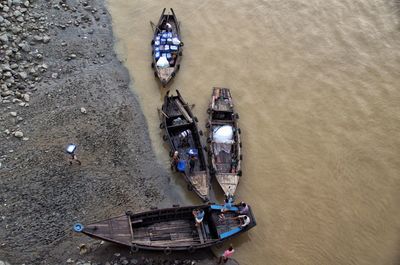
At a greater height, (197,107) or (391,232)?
(197,107)

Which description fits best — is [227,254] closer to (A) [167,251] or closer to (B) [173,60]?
(A) [167,251]

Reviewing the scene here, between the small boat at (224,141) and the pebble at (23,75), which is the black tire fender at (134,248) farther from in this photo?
the pebble at (23,75)

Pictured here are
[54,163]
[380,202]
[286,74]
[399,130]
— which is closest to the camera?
[54,163]

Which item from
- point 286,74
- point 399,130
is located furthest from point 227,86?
Result: point 399,130

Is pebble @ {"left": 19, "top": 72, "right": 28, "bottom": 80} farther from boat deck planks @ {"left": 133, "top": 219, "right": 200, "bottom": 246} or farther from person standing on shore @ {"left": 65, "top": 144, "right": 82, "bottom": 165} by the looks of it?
boat deck planks @ {"left": 133, "top": 219, "right": 200, "bottom": 246}

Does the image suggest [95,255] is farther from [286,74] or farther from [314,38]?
[314,38]

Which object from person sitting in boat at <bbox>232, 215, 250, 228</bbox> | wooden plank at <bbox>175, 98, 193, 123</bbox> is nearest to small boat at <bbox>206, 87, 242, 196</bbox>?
wooden plank at <bbox>175, 98, 193, 123</bbox>

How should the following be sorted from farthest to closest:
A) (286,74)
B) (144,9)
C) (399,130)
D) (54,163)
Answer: (144,9), (286,74), (399,130), (54,163)
